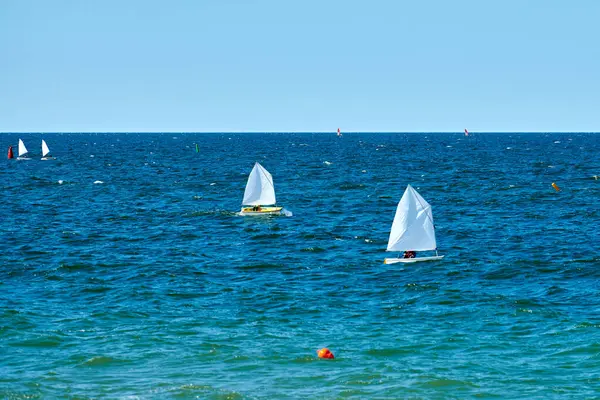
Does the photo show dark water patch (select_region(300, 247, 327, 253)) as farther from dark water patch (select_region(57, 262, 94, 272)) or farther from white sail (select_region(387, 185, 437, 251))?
dark water patch (select_region(57, 262, 94, 272))

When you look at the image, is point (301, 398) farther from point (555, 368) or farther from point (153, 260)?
point (153, 260)

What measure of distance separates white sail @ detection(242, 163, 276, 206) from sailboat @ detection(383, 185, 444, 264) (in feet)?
80.2

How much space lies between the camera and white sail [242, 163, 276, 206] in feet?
232

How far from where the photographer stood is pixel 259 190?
7150cm

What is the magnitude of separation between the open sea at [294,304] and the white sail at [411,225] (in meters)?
1.79

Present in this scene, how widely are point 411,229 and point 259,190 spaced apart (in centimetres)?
2603

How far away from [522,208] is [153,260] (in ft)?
130

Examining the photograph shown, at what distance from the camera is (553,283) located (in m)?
40.7

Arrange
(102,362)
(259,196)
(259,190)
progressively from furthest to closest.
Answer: (259,196)
(259,190)
(102,362)

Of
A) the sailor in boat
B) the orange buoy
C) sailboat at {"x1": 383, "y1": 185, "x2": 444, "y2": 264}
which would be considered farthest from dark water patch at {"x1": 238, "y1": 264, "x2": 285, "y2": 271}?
the orange buoy

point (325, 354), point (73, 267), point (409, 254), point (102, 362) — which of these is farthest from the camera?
point (409, 254)

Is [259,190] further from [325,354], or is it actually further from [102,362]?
[102,362]

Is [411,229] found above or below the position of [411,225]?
below

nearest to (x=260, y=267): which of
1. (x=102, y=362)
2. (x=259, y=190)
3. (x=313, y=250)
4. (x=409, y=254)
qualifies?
(x=313, y=250)
